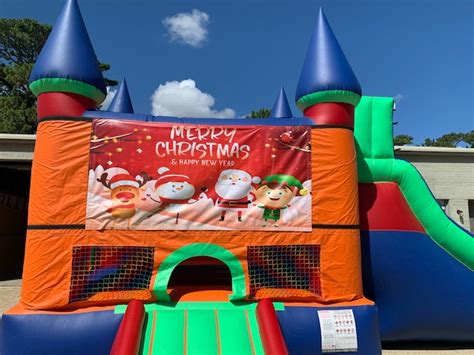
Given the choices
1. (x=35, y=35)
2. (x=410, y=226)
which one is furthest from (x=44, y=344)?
(x=35, y=35)

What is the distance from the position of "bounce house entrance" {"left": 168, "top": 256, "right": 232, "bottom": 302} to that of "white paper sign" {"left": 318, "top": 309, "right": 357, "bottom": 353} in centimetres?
103

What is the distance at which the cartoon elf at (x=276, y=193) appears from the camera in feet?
12.9

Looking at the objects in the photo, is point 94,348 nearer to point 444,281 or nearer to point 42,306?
point 42,306

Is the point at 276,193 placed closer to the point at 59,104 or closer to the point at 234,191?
the point at 234,191

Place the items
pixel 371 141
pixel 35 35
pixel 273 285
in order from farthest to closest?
pixel 35 35 < pixel 371 141 < pixel 273 285

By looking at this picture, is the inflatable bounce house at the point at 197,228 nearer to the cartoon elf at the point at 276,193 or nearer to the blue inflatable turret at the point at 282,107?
the cartoon elf at the point at 276,193

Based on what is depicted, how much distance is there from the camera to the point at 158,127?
3891 mm

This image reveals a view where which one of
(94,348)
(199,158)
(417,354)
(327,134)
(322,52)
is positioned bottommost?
(417,354)

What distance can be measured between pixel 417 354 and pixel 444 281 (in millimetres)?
890

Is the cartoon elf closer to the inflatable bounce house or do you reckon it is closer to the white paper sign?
the inflatable bounce house

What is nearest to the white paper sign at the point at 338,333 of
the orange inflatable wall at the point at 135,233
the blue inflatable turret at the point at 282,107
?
the orange inflatable wall at the point at 135,233

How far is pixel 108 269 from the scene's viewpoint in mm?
3684

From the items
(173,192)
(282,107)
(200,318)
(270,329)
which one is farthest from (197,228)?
(282,107)

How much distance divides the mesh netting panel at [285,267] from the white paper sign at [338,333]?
0.98 feet
